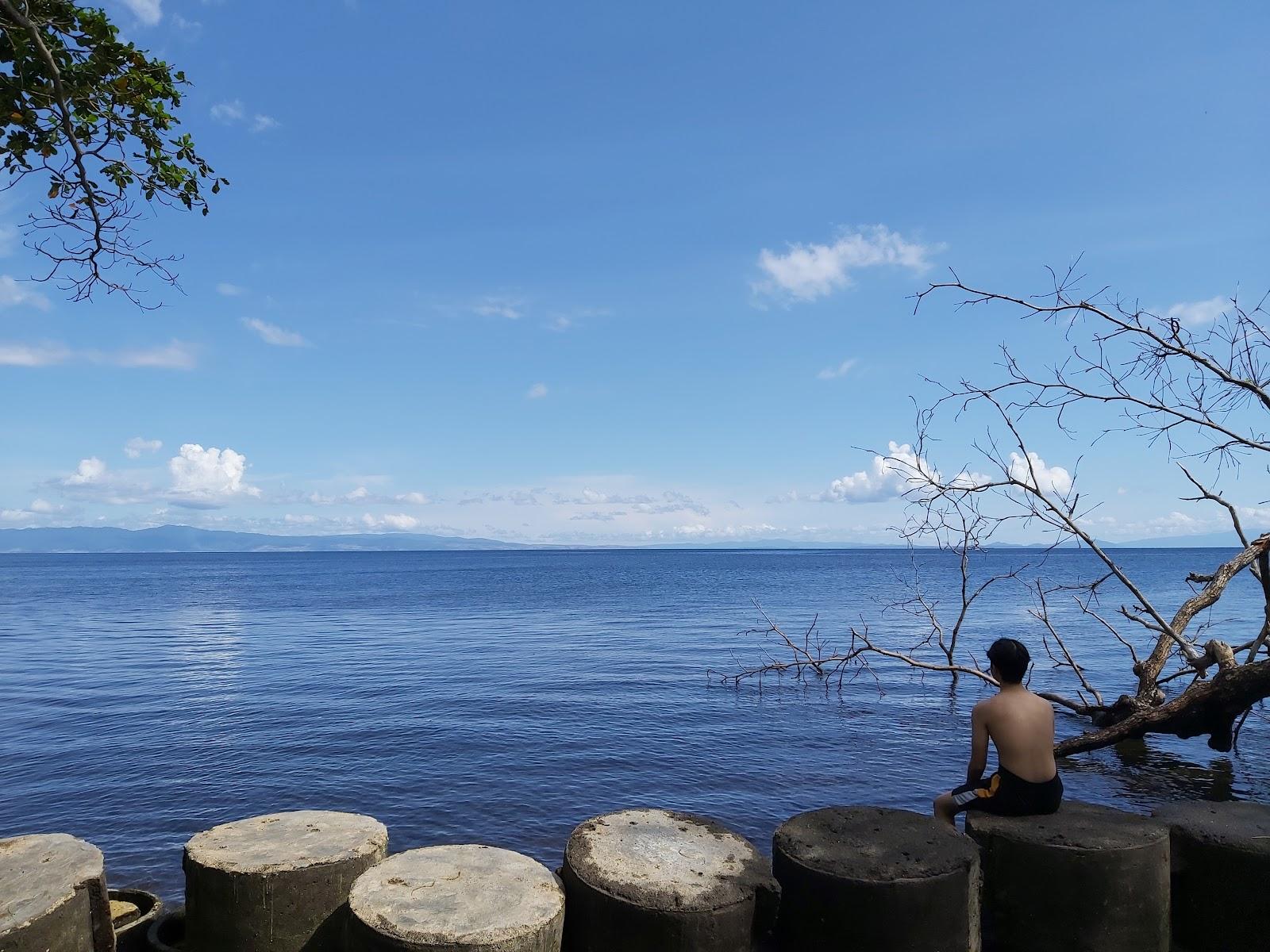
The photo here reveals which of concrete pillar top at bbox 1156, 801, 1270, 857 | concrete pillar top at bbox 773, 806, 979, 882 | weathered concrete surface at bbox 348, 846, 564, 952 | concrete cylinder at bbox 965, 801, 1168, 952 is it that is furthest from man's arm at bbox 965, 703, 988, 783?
weathered concrete surface at bbox 348, 846, 564, 952

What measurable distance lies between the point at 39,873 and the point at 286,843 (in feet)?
4.61

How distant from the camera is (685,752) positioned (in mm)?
14391

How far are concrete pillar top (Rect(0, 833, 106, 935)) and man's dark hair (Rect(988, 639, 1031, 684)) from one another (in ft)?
21.6

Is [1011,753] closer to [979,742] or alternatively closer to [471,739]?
[979,742]

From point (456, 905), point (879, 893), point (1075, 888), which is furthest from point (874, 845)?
point (456, 905)

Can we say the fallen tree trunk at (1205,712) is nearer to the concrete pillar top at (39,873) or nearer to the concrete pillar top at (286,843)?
the concrete pillar top at (286,843)

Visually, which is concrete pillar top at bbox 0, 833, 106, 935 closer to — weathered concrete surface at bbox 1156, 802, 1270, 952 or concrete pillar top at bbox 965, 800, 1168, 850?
concrete pillar top at bbox 965, 800, 1168, 850

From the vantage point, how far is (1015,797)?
6.18 m

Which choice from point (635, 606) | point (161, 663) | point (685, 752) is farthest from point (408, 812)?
point (635, 606)

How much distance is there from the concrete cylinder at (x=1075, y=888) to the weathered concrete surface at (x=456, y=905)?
3125 millimetres

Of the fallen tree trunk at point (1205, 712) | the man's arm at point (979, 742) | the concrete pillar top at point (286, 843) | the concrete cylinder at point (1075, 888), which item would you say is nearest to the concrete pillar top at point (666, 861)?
the concrete pillar top at point (286, 843)

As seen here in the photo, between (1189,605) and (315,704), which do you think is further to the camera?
(315,704)

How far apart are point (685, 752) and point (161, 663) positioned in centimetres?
1997

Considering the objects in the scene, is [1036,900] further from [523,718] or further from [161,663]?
[161,663]
